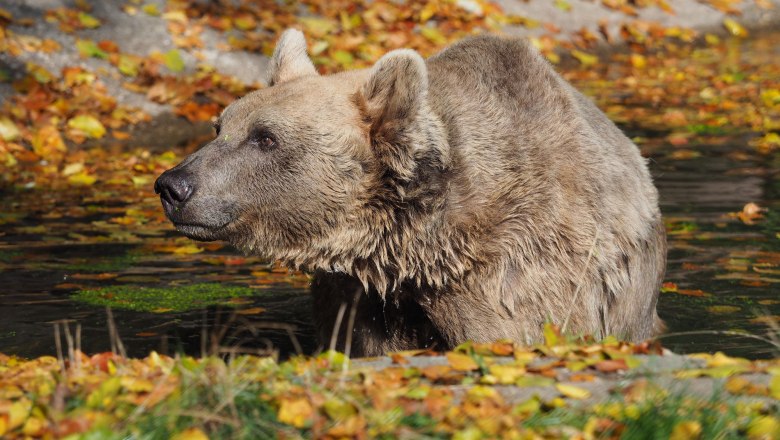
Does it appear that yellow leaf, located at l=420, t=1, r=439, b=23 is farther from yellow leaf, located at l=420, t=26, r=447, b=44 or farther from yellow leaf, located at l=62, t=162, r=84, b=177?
yellow leaf, located at l=62, t=162, r=84, b=177

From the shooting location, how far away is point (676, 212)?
1077cm

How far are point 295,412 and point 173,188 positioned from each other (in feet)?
6.75

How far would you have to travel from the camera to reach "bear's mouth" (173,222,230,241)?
6.18m

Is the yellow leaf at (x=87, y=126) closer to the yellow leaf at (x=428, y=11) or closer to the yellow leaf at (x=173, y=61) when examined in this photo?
the yellow leaf at (x=173, y=61)

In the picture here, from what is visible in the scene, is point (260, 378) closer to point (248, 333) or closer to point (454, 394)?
point (454, 394)

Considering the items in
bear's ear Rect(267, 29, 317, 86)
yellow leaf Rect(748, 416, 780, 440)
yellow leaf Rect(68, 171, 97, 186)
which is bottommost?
yellow leaf Rect(748, 416, 780, 440)

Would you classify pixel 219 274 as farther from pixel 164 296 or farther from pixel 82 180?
pixel 82 180

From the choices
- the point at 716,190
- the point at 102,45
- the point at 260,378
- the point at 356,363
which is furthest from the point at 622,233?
the point at 102,45

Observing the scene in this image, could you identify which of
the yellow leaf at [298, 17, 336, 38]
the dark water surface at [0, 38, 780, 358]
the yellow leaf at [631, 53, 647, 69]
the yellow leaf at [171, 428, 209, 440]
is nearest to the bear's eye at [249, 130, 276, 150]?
the dark water surface at [0, 38, 780, 358]

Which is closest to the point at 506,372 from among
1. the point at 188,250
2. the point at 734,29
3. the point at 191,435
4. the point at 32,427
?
the point at 191,435

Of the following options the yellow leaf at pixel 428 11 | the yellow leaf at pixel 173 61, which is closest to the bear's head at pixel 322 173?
the yellow leaf at pixel 173 61

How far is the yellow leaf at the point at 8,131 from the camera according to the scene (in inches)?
516

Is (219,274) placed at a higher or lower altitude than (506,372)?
lower

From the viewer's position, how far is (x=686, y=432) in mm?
4184
